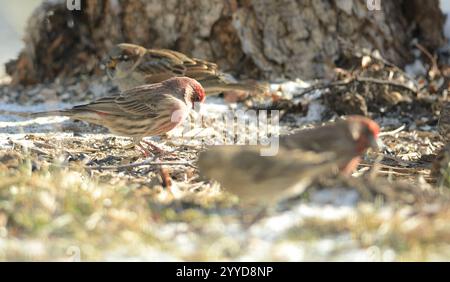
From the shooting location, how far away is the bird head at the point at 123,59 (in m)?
8.53

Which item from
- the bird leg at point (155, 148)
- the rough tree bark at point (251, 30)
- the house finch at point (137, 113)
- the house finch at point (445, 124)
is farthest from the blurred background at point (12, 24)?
the house finch at point (445, 124)

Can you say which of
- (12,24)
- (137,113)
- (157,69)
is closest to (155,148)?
(137,113)

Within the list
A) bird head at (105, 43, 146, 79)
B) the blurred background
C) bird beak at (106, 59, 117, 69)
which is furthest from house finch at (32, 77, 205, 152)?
the blurred background

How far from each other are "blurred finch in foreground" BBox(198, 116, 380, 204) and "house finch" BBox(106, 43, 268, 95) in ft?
11.3

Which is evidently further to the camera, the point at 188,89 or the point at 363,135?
the point at 188,89

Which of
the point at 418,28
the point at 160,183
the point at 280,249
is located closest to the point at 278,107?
the point at 418,28

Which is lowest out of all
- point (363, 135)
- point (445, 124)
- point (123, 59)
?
point (445, 124)

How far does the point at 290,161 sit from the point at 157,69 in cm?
454

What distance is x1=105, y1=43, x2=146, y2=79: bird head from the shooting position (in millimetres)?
8527

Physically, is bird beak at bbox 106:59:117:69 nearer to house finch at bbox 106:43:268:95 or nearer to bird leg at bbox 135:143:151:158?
house finch at bbox 106:43:268:95

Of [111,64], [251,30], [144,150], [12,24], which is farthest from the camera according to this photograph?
[12,24]

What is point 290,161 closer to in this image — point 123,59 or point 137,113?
point 137,113

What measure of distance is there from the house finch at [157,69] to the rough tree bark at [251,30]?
66 cm

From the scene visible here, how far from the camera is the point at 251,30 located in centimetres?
920
